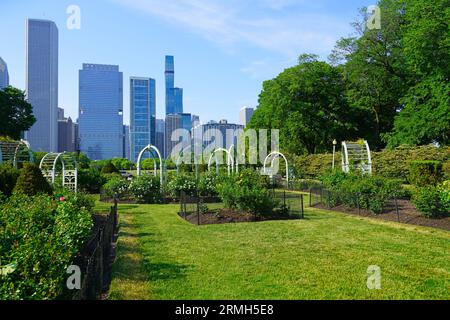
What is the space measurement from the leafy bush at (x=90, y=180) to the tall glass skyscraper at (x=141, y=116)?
201ft

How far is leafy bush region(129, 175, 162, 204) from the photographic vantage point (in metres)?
17.6

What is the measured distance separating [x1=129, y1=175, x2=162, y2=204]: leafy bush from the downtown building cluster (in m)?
8.56

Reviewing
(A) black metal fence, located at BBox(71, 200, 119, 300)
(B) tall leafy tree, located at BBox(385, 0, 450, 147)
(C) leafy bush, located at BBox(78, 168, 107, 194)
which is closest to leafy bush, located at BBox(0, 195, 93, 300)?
(A) black metal fence, located at BBox(71, 200, 119, 300)

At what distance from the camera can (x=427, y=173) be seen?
17484 millimetres

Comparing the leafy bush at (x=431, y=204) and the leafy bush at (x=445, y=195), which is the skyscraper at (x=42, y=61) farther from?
the leafy bush at (x=445, y=195)

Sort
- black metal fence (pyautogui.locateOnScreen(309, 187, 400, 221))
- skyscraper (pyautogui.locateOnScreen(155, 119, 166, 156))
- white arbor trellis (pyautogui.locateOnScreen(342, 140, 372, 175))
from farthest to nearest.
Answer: skyscraper (pyautogui.locateOnScreen(155, 119, 166, 156)) < white arbor trellis (pyautogui.locateOnScreen(342, 140, 372, 175)) < black metal fence (pyautogui.locateOnScreen(309, 187, 400, 221))

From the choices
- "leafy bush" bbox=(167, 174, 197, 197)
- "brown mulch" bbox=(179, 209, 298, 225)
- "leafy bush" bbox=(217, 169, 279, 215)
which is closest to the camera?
"brown mulch" bbox=(179, 209, 298, 225)

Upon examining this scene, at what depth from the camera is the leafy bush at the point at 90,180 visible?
23266mm

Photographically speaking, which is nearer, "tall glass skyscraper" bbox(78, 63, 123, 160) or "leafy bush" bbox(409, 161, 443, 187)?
"leafy bush" bbox(409, 161, 443, 187)

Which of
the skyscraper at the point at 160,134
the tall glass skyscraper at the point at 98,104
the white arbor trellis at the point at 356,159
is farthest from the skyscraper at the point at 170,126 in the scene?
the white arbor trellis at the point at 356,159

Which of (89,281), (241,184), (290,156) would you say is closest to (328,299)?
(89,281)

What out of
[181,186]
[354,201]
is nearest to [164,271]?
[354,201]

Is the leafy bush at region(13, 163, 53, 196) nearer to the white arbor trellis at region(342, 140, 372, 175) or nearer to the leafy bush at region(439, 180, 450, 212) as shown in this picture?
the leafy bush at region(439, 180, 450, 212)

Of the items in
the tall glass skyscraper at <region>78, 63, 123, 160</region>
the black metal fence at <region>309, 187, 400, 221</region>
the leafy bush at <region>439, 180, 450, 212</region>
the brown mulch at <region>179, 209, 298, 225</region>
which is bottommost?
the brown mulch at <region>179, 209, 298, 225</region>
